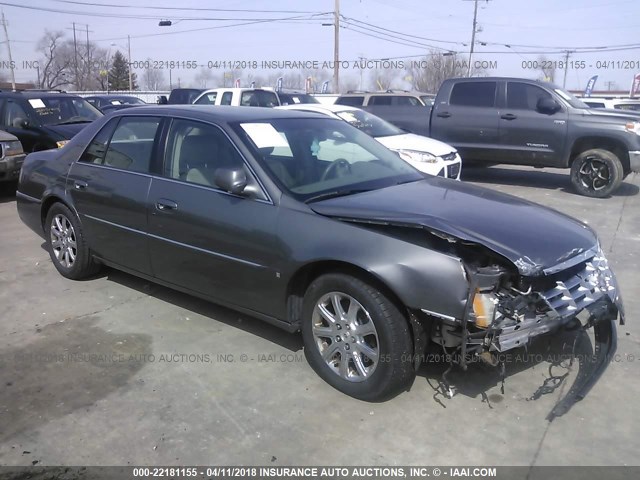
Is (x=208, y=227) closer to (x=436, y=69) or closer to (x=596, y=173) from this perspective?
(x=596, y=173)

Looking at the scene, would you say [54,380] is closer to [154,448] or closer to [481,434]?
[154,448]

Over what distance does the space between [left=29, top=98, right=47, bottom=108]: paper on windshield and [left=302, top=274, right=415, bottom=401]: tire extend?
8.96 m

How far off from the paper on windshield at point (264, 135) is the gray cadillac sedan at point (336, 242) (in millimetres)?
14

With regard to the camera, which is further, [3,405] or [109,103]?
[109,103]

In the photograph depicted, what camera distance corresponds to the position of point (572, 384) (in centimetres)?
350

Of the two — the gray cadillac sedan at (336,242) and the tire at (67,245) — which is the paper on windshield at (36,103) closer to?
the tire at (67,245)

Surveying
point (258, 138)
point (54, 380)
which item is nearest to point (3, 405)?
point (54, 380)

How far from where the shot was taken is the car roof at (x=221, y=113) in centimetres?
414

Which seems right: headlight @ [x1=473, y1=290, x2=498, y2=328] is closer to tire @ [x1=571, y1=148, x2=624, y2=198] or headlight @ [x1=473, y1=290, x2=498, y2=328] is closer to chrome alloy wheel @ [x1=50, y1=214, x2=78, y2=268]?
chrome alloy wheel @ [x1=50, y1=214, x2=78, y2=268]

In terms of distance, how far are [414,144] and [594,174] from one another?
3412mm

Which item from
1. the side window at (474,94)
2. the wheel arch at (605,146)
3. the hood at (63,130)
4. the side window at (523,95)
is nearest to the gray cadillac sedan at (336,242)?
the hood at (63,130)

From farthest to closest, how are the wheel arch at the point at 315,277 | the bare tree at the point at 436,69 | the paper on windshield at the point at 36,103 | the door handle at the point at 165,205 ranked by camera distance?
the bare tree at the point at 436,69 < the paper on windshield at the point at 36,103 < the door handle at the point at 165,205 < the wheel arch at the point at 315,277

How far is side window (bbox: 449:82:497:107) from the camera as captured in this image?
35.4ft

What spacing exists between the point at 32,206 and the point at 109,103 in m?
16.9
